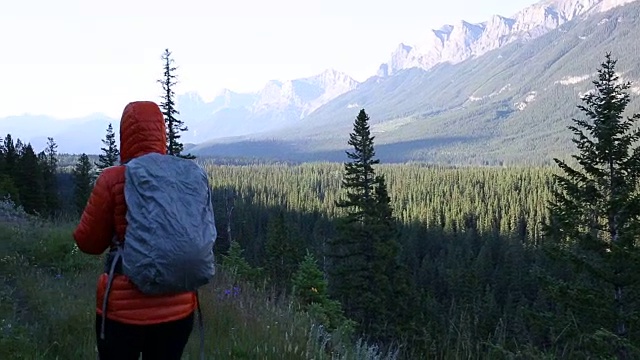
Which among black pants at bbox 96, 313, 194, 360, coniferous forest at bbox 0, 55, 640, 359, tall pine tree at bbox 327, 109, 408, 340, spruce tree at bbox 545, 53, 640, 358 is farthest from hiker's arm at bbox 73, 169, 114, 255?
tall pine tree at bbox 327, 109, 408, 340

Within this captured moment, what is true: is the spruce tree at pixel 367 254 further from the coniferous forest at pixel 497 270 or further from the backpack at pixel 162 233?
the backpack at pixel 162 233

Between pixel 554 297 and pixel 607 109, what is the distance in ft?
16.6

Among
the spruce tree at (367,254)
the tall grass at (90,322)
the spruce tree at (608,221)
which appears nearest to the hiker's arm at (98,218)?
the tall grass at (90,322)

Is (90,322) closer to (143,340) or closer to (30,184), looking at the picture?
(143,340)

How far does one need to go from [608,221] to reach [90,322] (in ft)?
44.8

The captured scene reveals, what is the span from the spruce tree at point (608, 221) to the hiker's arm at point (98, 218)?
13021 millimetres

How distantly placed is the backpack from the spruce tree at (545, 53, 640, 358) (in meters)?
12.8

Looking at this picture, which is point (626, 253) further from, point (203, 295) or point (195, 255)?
point (195, 255)

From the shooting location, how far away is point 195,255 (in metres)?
2.64

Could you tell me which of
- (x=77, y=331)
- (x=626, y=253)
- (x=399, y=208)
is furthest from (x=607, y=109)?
(x=399, y=208)

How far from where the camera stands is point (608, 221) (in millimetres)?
14438

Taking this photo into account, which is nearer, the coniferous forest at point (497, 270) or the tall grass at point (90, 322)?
the tall grass at point (90, 322)

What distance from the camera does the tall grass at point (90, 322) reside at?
3965mm

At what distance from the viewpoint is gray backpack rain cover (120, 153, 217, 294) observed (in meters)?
2.56
